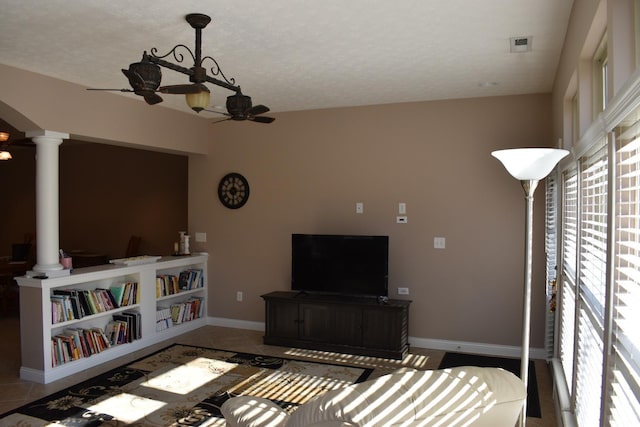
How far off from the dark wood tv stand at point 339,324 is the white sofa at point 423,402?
3.14 meters

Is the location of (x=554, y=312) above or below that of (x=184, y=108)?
below

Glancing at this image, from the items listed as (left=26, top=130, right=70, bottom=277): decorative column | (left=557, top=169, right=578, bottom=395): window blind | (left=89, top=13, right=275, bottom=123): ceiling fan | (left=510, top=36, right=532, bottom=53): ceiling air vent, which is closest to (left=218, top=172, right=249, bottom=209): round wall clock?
(left=26, top=130, right=70, bottom=277): decorative column

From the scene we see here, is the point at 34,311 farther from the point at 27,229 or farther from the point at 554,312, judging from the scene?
the point at 27,229

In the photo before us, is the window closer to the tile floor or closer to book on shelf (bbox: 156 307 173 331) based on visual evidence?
the tile floor

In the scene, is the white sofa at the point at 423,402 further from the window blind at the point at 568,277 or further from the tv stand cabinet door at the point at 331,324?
the tv stand cabinet door at the point at 331,324

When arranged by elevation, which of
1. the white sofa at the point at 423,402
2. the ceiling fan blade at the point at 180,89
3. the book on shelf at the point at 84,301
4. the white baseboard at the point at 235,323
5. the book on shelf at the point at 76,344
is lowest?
the white baseboard at the point at 235,323

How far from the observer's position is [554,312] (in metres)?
4.54

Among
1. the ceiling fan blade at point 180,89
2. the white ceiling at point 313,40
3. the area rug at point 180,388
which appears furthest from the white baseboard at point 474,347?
the ceiling fan blade at point 180,89

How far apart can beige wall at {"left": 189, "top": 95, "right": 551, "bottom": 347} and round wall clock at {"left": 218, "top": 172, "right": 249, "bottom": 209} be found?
8 cm

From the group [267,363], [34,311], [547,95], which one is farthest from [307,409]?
[547,95]

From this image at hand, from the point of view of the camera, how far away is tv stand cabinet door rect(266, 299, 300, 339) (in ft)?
18.6

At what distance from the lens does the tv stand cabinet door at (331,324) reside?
5.42 metres

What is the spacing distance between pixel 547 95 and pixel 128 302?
16.1ft

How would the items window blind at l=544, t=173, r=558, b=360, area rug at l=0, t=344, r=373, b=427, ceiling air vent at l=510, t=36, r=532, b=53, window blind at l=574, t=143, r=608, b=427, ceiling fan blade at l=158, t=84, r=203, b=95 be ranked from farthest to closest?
window blind at l=544, t=173, r=558, b=360 < area rug at l=0, t=344, r=373, b=427 < ceiling air vent at l=510, t=36, r=532, b=53 < ceiling fan blade at l=158, t=84, r=203, b=95 < window blind at l=574, t=143, r=608, b=427
